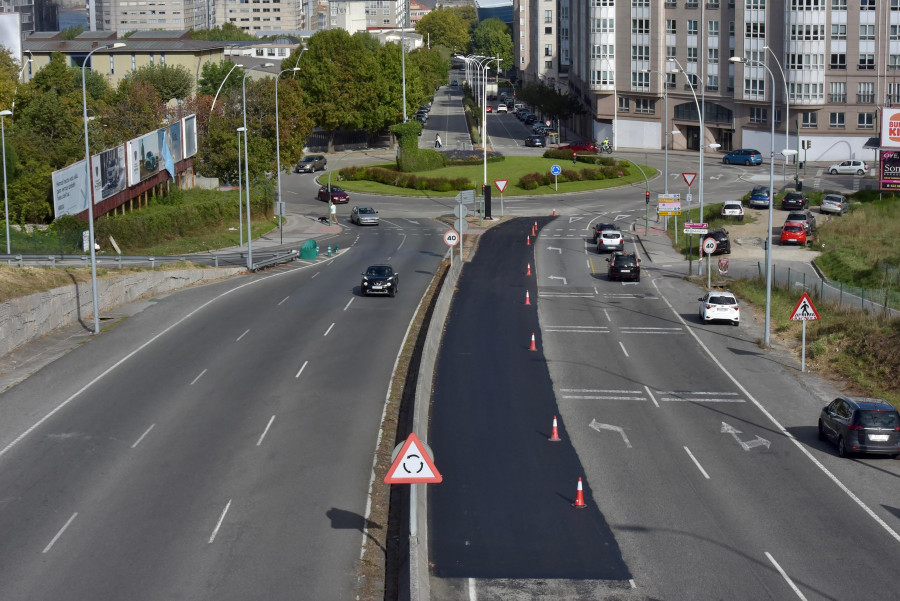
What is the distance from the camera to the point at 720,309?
45000 mm

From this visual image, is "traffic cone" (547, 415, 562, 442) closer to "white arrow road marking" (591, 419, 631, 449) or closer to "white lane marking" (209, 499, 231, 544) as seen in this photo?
"white arrow road marking" (591, 419, 631, 449)

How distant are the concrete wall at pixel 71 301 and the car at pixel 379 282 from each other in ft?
30.9

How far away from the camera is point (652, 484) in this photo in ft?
85.3

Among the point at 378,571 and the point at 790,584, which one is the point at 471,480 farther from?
the point at 790,584

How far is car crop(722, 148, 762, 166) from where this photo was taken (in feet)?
348

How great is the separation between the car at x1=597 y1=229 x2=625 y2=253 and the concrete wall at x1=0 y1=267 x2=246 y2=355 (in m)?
23.6

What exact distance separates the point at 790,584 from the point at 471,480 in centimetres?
830

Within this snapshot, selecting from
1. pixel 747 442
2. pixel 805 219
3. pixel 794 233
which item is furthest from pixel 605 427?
pixel 805 219

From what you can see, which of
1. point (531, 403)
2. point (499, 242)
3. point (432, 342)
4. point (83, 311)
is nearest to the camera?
point (531, 403)

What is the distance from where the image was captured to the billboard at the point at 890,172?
76.4 m

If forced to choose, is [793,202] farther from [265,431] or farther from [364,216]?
[265,431]

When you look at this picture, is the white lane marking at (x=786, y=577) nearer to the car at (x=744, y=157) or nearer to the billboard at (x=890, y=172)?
the billboard at (x=890, y=172)

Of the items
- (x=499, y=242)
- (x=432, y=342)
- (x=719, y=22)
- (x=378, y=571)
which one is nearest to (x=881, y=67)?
(x=719, y=22)

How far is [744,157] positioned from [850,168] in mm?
11393
